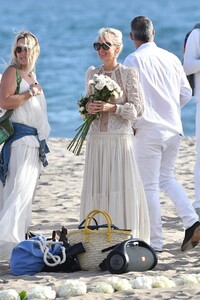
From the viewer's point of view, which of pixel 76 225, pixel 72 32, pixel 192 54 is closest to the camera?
pixel 192 54

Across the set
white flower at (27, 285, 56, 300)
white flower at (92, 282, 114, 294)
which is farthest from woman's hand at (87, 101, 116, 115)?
white flower at (27, 285, 56, 300)

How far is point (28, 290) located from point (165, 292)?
2.90 feet

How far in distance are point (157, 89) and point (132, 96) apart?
506mm

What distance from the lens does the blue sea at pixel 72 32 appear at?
33.5 metres

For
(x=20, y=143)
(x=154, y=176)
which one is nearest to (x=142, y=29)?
(x=154, y=176)

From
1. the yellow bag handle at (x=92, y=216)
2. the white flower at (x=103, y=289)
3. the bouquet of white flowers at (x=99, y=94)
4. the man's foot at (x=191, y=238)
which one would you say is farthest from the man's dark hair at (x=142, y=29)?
the white flower at (x=103, y=289)

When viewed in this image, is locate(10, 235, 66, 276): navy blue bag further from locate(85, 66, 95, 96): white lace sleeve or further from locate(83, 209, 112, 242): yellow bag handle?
locate(85, 66, 95, 96): white lace sleeve

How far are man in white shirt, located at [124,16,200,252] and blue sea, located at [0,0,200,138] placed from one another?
17338mm

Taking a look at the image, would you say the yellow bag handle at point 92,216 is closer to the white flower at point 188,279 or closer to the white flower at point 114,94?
the white flower at point 188,279

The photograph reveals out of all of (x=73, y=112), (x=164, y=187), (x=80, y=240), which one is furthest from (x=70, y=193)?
(x=73, y=112)

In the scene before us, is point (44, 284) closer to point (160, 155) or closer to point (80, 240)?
point (80, 240)

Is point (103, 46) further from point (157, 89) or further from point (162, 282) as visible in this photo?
point (162, 282)

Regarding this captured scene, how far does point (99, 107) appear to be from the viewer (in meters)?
8.59

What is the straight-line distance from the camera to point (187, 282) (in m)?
7.53
